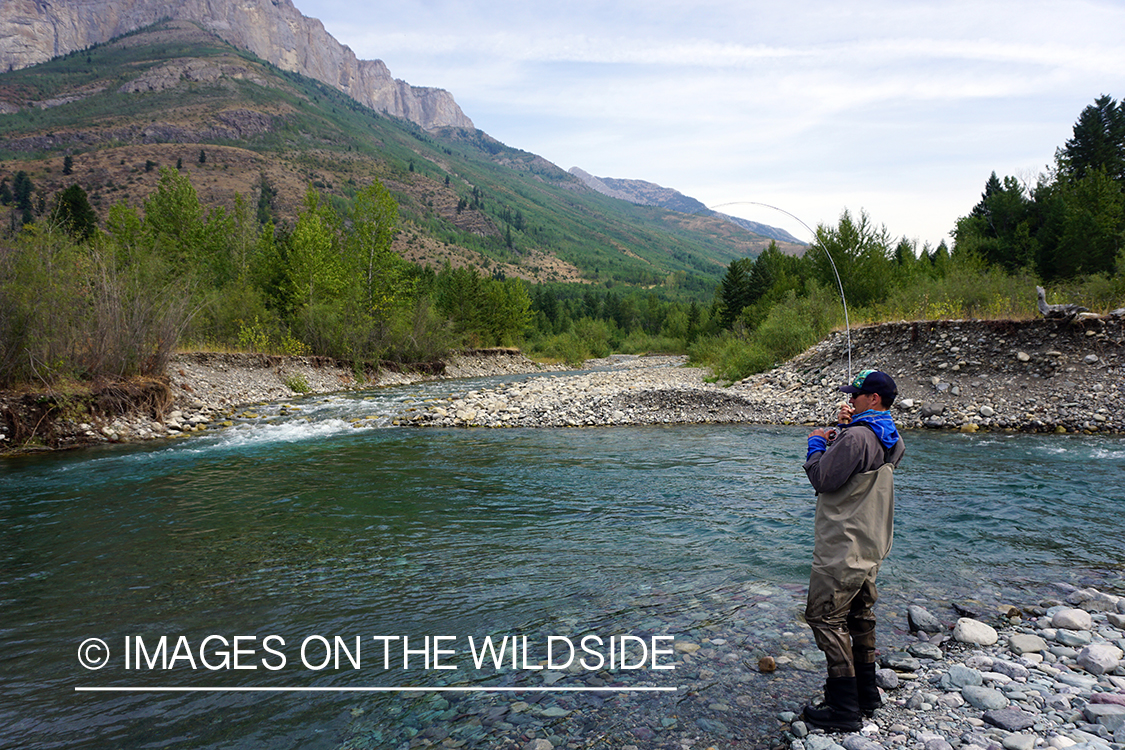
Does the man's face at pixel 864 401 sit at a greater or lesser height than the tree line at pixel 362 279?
lesser

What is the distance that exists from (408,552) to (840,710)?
4740mm

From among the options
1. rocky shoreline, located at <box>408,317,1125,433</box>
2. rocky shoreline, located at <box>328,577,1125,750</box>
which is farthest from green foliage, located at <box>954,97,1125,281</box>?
rocky shoreline, located at <box>328,577,1125,750</box>

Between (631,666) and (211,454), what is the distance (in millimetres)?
12157

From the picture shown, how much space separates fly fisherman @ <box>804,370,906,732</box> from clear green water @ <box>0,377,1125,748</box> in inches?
56.4

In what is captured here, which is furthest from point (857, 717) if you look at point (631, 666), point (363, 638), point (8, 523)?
point (8, 523)

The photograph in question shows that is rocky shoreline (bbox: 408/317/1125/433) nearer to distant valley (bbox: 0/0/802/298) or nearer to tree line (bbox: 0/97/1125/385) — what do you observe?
tree line (bbox: 0/97/1125/385)

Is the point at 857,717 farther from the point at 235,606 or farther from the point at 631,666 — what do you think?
the point at 235,606

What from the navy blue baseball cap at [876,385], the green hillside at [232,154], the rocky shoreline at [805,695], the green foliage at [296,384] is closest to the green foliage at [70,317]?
the green foliage at [296,384]

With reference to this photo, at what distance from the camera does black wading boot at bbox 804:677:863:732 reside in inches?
117

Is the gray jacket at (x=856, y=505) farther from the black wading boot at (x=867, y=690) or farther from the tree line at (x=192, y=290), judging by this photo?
the tree line at (x=192, y=290)

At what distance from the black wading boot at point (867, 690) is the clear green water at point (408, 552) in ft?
4.30

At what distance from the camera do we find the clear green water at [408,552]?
148 inches

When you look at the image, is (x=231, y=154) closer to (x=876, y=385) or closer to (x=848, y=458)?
(x=876, y=385)

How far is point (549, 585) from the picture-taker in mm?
5293
